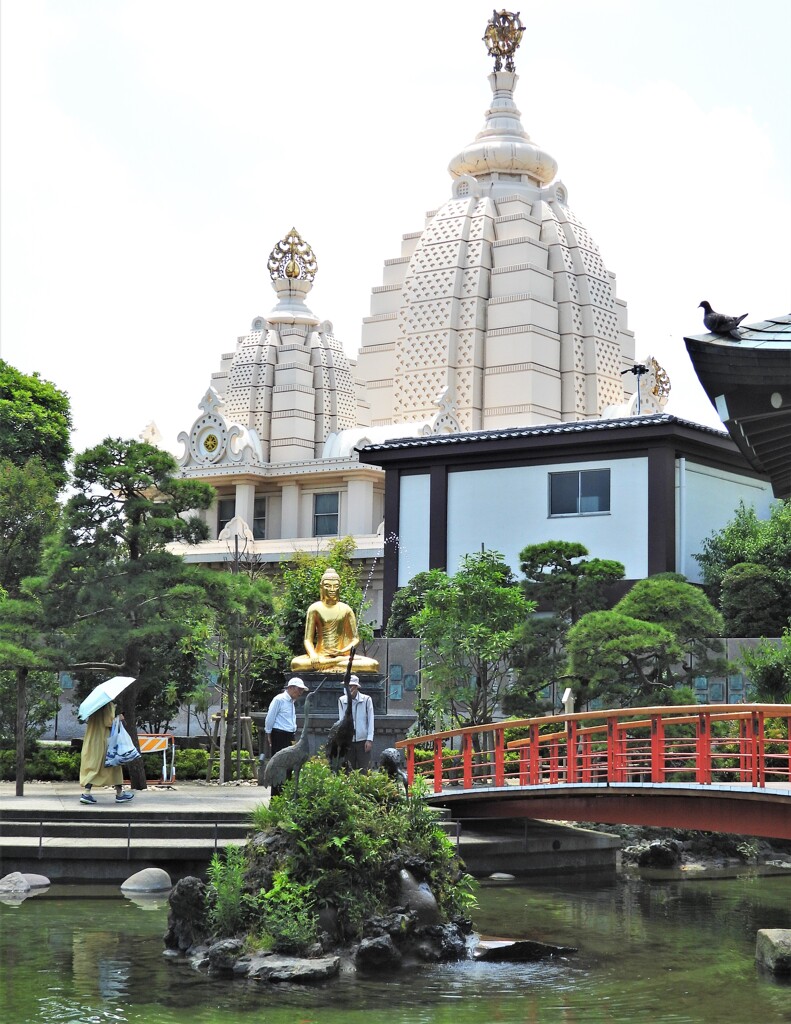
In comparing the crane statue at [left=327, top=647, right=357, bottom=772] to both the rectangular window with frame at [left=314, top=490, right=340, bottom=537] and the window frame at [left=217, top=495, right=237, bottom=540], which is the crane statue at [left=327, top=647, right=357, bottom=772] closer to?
the rectangular window with frame at [left=314, top=490, right=340, bottom=537]

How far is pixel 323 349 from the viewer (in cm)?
5219

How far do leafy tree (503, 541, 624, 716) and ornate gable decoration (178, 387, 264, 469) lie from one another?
19685 mm

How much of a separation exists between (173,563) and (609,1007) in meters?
12.1

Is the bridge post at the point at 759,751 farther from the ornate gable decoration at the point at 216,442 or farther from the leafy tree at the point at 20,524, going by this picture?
the ornate gable decoration at the point at 216,442

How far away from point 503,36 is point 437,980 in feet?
156

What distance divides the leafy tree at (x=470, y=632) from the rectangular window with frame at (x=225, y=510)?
77.3 ft

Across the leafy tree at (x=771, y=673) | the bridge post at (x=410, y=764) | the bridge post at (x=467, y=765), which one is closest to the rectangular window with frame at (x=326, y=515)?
the leafy tree at (x=771, y=673)

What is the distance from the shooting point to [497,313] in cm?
4819

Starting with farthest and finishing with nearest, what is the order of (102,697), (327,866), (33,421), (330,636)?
(33,421)
(330,636)
(102,697)
(327,866)

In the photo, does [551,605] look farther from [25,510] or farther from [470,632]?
[25,510]

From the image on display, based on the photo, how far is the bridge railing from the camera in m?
15.0

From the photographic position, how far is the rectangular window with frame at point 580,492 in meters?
31.8

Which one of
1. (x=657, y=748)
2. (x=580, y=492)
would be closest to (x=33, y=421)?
(x=580, y=492)

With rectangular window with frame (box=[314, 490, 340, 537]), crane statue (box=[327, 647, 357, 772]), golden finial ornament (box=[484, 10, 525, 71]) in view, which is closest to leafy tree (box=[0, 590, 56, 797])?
crane statue (box=[327, 647, 357, 772])
